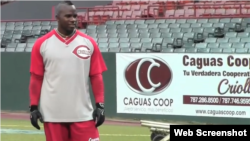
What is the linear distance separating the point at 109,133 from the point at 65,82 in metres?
6.88

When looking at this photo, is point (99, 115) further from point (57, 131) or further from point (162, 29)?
point (162, 29)

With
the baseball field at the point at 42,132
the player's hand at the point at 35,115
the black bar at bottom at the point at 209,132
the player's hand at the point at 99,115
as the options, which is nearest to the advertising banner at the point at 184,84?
the baseball field at the point at 42,132

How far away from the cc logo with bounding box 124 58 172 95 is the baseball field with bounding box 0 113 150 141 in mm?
886

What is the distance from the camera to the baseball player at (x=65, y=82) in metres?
5.35

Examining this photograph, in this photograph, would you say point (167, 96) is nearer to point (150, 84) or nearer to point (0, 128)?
point (150, 84)

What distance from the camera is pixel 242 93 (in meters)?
13.2

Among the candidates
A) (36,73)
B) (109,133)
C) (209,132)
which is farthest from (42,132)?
(36,73)

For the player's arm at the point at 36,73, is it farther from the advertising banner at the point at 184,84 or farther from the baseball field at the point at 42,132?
the advertising banner at the point at 184,84

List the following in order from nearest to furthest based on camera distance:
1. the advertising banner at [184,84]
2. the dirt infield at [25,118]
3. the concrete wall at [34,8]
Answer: the advertising banner at [184,84]
the dirt infield at [25,118]
the concrete wall at [34,8]

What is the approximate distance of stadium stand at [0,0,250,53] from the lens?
1638cm

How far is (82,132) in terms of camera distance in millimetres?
5359

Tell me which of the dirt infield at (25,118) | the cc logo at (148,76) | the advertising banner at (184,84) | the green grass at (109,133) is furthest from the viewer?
the dirt infield at (25,118)

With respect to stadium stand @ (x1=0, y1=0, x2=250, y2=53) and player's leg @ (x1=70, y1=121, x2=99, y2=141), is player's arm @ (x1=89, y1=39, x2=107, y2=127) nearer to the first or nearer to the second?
player's leg @ (x1=70, y1=121, x2=99, y2=141)

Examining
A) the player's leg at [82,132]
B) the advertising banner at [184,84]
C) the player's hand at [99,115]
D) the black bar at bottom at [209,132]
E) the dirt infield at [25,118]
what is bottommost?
the dirt infield at [25,118]
